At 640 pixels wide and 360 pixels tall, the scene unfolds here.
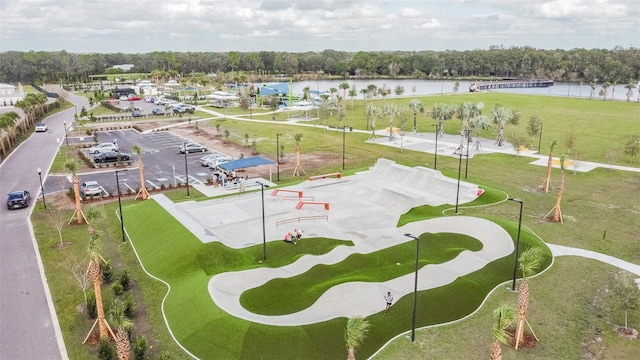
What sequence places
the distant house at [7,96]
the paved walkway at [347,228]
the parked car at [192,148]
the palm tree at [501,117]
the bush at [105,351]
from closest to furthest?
1. the bush at [105,351]
2. the paved walkway at [347,228]
3. the parked car at [192,148]
4. the palm tree at [501,117]
5. the distant house at [7,96]

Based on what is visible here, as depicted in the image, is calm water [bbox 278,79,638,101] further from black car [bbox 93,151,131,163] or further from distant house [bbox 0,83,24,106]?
black car [bbox 93,151,131,163]

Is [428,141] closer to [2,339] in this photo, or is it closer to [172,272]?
[172,272]

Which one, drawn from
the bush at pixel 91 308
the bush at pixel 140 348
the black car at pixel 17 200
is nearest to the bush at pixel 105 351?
the bush at pixel 140 348

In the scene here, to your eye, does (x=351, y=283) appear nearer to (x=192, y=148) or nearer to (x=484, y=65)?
(x=192, y=148)

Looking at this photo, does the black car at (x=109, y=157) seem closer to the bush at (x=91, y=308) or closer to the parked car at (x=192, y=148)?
the parked car at (x=192, y=148)

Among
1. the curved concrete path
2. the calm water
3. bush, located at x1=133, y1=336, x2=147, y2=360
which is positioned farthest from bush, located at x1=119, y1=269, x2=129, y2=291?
the calm water

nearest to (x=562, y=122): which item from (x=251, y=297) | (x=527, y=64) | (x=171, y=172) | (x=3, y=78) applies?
(x=171, y=172)

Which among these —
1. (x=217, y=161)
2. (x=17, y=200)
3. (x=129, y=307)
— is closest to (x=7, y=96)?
(x=217, y=161)
